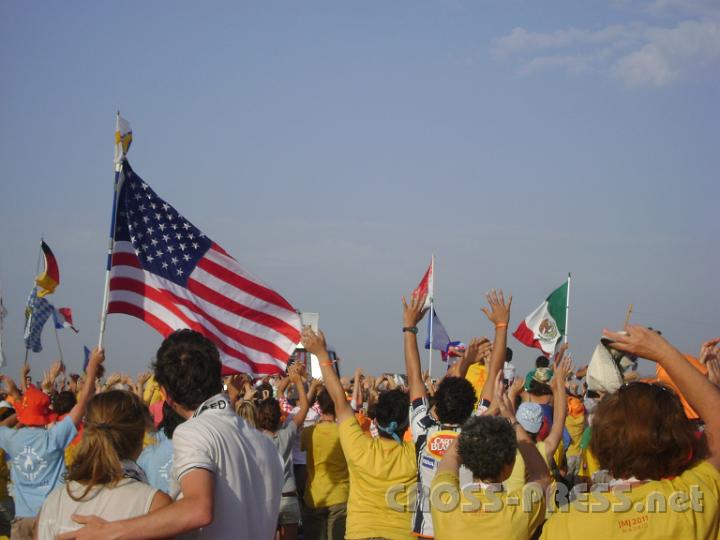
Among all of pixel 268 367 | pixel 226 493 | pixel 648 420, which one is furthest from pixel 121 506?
pixel 268 367

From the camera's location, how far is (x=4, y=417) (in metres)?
9.26

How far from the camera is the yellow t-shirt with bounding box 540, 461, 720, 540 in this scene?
320cm

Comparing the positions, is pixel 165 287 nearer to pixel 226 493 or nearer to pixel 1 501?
pixel 1 501

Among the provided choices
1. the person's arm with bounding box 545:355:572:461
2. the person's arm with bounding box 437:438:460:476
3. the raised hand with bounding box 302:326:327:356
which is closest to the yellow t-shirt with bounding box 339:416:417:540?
the raised hand with bounding box 302:326:327:356

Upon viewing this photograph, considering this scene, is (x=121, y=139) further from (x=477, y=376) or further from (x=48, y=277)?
(x=48, y=277)

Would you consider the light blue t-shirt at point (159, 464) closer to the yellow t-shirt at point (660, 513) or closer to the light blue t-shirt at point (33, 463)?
the light blue t-shirt at point (33, 463)

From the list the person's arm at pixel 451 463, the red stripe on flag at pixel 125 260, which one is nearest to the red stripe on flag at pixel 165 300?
the red stripe on flag at pixel 125 260

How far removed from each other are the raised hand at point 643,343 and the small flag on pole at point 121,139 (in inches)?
265

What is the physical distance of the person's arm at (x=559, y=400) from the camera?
212 inches

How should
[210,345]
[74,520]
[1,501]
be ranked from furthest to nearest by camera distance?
[1,501] → [210,345] → [74,520]

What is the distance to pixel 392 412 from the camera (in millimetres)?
6520

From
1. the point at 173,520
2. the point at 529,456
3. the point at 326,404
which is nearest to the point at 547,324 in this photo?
the point at 326,404

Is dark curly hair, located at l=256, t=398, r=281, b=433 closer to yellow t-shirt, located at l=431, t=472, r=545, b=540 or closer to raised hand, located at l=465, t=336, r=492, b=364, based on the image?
raised hand, located at l=465, t=336, r=492, b=364

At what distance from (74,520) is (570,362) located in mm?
3213
